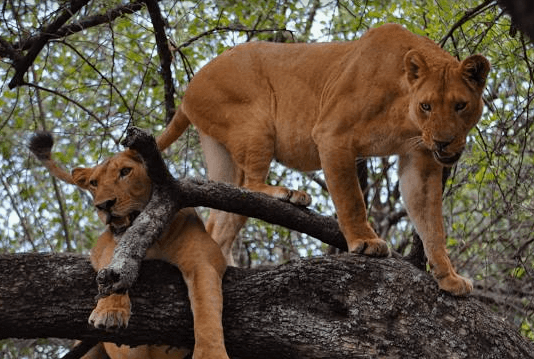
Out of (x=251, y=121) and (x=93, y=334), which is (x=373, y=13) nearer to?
(x=251, y=121)

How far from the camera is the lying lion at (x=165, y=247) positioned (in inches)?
127

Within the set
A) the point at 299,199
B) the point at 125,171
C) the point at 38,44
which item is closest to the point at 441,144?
the point at 299,199

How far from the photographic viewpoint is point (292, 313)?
3295mm

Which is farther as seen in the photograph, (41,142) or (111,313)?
(41,142)

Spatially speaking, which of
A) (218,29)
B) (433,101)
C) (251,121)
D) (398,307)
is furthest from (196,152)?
(398,307)

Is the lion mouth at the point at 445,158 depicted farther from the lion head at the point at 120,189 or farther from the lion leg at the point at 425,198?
the lion head at the point at 120,189

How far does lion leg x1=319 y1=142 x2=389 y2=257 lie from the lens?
159 inches

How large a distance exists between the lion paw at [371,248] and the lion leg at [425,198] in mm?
236

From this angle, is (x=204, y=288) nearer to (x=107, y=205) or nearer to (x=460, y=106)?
(x=107, y=205)

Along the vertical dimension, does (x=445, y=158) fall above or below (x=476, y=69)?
below

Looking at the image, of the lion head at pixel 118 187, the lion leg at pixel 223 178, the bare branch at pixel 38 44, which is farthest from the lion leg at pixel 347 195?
the bare branch at pixel 38 44

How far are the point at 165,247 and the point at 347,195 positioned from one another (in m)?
0.91

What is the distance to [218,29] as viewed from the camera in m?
5.16

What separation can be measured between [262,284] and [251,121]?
132 centimetres
